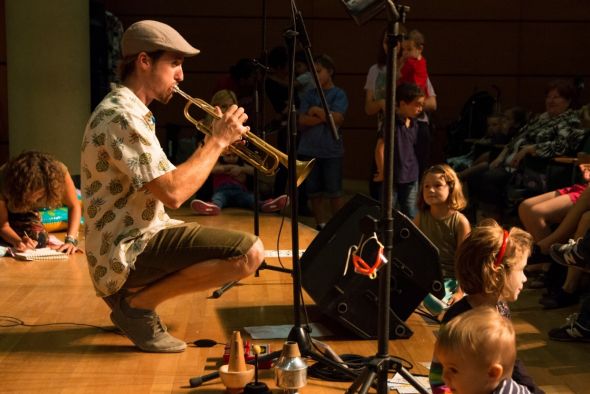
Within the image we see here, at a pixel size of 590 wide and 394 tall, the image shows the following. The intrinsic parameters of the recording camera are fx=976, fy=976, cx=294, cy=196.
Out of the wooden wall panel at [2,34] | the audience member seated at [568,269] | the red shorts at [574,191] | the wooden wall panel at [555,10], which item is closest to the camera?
the audience member seated at [568,269]

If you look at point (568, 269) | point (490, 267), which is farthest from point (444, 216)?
point (490, 267)

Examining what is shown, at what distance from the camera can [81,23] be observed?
738 centimetres

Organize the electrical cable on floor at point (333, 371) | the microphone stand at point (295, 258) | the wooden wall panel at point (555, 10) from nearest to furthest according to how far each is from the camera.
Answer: the microphone stand at point (295, 258), the electrical cable on floor at point (333, 371), the wooden wall panel at point (555, 10)

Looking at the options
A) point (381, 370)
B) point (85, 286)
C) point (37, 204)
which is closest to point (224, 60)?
point (37, 204)

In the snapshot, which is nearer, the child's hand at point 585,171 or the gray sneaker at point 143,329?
the gray sneaker at point 143,329

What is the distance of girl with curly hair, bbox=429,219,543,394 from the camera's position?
2896 mm

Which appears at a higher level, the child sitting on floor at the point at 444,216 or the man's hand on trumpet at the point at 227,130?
the man's hand on trumpet at the point at 227,130

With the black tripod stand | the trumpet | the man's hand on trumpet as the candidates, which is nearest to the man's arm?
the man's hand on trumpet

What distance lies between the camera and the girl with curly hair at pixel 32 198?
5.18m

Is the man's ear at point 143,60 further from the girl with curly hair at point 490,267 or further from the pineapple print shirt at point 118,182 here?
the girl with curly hair at point 490,267

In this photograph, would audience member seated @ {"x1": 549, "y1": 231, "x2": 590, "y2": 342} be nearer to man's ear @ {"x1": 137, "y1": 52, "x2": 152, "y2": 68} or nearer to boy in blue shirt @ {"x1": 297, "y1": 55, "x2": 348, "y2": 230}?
man's ear @ {"x1": 137, "y1": 52, "x2": 152, "y2": 68}

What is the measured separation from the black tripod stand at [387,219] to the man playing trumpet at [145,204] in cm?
93

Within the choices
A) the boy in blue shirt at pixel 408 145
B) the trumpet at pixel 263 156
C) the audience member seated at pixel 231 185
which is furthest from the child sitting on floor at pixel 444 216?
the audience member seated at pixel 231 185

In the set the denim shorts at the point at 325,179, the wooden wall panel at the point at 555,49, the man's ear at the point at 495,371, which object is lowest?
the denim shorts at the point at 325,179
